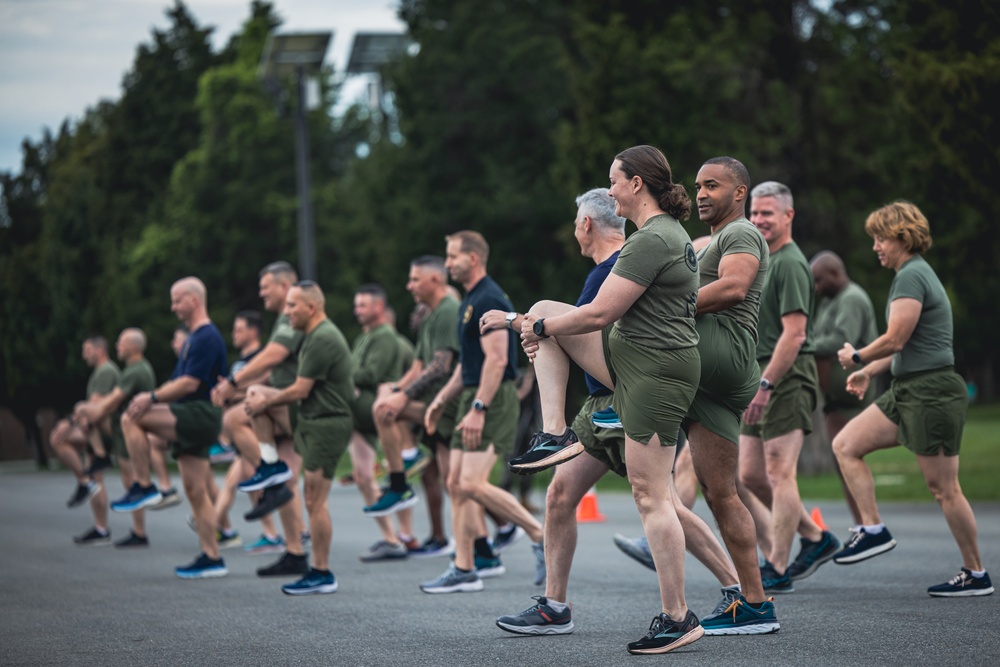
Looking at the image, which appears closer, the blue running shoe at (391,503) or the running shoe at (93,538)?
the blue running shoe at (391,503)

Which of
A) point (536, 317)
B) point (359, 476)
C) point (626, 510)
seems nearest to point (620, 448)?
point (536, 317)

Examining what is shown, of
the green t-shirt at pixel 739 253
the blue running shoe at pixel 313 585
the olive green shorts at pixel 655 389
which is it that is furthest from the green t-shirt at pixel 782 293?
the blue running shoe at pixel 313 585

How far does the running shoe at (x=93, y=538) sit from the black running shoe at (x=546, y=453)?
8559 millimetres

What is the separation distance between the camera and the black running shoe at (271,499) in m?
9.82

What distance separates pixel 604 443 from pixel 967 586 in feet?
8.17

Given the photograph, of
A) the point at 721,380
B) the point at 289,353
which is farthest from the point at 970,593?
the point at 289,353

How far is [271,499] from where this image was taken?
9844mm

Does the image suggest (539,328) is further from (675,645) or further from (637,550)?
(637,550)

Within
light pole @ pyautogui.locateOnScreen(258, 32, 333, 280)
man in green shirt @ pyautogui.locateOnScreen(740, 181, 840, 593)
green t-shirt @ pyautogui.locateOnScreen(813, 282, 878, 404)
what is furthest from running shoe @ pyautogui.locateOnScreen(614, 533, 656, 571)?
light pole @ pyautogui.locateOnScreen(258, 32, 333, 280)

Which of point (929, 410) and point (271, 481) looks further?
point (271, 481)

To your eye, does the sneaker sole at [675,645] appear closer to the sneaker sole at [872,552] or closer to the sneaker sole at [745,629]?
the sneaker sole at [745,629]

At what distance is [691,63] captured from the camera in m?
24.5

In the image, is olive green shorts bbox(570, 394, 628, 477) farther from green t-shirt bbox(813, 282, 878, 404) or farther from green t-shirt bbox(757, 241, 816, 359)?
green t-shirt bbox(813, 282, 878, 404)

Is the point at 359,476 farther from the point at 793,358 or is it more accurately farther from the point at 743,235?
the point at 743,235
